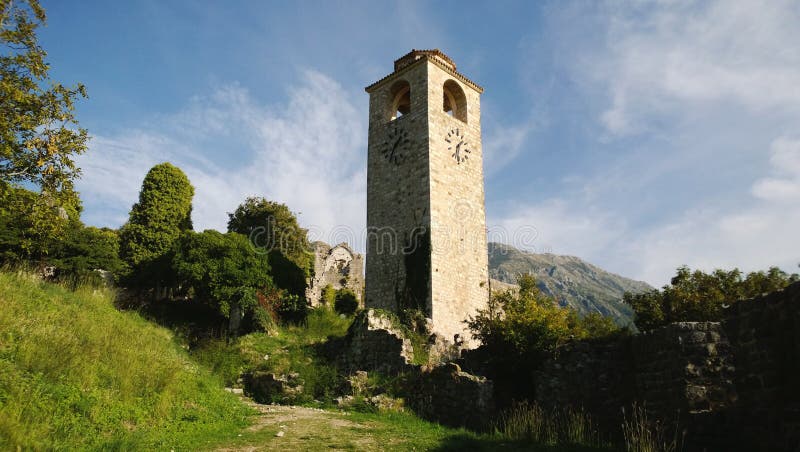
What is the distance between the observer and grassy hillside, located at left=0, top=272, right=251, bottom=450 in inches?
235

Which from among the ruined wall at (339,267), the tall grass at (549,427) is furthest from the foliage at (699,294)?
the ruined wall at (339,267)

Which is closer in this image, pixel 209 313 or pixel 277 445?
pixel 277 445

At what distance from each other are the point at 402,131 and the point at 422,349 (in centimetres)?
985

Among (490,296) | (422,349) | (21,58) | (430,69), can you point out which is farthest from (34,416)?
(430,69)

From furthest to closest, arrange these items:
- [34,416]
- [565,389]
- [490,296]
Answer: [490,296], [565,389], [34,416]

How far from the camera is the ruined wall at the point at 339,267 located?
2955 cm

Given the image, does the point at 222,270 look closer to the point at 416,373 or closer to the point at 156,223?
the point at 156,223

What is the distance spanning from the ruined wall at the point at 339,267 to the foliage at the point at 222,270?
33.6 feet

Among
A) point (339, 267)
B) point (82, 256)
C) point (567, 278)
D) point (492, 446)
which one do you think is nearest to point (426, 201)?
point (492, 446)

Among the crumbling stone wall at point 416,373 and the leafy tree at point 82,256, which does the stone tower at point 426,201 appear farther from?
the leafy tree at point 82,256

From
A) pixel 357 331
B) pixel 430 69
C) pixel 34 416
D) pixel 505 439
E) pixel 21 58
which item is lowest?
pixel 505 439

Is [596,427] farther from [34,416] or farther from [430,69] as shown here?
[430,69]

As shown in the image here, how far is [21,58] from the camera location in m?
10.6

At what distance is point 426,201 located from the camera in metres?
19.0
